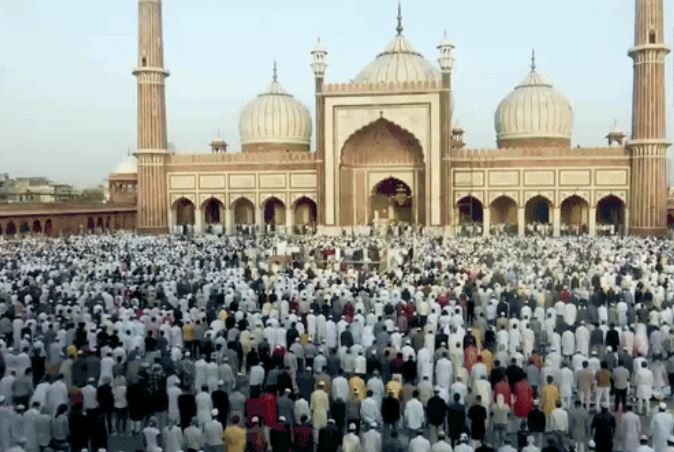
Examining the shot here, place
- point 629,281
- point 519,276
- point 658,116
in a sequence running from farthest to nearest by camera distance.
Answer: point 658,116 < point 519,276 < point 629,281

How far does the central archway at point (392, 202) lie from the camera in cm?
3052

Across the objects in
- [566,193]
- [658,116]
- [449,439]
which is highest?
[658,116]

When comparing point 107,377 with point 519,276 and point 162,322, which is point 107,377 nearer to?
point 162,322

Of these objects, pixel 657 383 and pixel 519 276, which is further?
pixel 519 276

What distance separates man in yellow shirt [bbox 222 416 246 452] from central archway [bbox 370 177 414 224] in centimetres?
2501

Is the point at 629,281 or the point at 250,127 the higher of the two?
the point at 250,127

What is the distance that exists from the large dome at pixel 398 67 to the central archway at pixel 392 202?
532 centimetres

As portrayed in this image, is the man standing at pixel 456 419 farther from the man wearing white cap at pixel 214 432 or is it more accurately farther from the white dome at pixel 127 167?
the white dome at pixel 127 167

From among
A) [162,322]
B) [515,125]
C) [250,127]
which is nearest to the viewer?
[162,322]

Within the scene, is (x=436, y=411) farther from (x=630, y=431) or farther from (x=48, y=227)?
(x=48, y=227)

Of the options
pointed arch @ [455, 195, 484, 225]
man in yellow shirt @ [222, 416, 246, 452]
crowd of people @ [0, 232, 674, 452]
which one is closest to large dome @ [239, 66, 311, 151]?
pointed arch @ [455, 195, 484, 225]

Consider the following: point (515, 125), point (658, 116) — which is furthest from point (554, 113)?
point (658, 116)

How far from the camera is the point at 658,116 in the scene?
26.8 m

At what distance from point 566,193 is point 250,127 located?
16.0 meters
